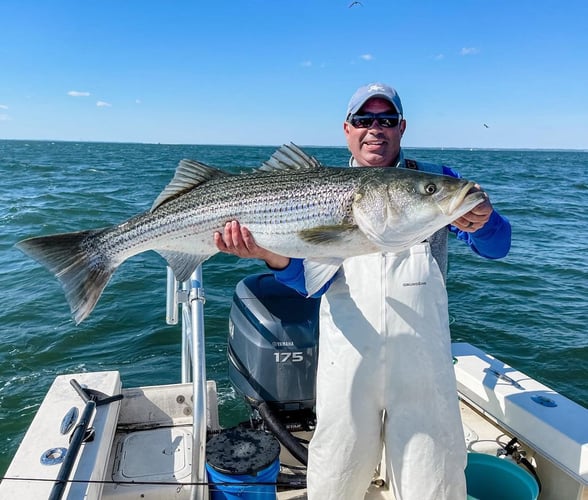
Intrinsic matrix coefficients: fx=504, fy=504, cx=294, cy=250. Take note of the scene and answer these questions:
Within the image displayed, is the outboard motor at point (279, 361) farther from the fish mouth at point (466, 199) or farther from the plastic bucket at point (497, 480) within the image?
the fish mouth at point (466, 199)

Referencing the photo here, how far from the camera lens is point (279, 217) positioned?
3.52 metres

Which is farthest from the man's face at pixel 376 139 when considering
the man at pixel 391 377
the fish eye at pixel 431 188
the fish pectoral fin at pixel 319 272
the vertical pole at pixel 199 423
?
the vertical pole at pixel 199 423

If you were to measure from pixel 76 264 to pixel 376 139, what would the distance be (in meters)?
2.45

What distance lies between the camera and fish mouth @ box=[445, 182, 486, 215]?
3.05 meters

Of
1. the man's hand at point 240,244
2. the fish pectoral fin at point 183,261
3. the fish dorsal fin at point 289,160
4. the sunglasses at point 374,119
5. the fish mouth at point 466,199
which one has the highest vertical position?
the sunglasses at point 374,119

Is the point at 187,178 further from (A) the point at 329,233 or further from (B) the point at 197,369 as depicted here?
(B) the point at 197,369

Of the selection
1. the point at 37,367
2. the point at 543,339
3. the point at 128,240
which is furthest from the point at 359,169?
the point at 543,339

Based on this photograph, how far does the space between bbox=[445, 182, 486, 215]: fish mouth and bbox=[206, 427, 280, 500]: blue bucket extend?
2.28 metres

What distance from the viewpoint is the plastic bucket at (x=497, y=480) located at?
4.00m

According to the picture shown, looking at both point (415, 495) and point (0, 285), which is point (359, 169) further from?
point (0, 285)

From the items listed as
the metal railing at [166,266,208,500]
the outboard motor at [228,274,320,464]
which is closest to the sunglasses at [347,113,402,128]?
the metal railing at [166,266,208,500]

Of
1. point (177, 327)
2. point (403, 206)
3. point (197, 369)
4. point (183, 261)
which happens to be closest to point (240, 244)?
point (183, 261)

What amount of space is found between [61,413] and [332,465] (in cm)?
224

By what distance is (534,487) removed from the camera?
154 inches
